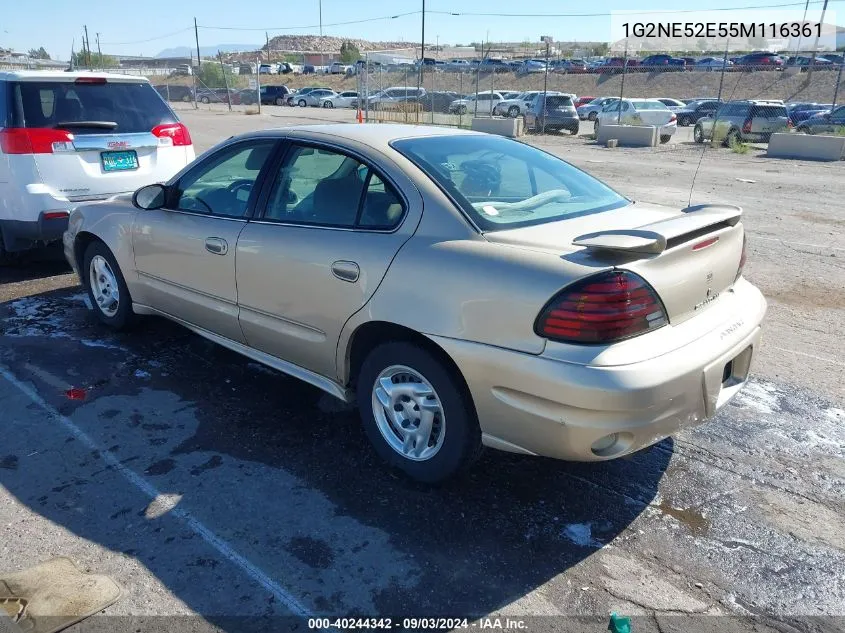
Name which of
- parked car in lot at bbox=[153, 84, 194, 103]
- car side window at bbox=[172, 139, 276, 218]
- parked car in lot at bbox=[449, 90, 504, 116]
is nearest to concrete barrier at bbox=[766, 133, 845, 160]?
parked car in lot at bbox=[449, 90, 504, 116]

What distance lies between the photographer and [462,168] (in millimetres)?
3682

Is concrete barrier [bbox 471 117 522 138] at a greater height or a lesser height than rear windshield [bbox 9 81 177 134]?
lesser

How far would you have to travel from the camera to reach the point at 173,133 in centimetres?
733

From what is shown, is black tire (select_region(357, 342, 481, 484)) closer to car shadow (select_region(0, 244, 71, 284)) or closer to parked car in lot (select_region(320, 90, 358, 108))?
car shadow (select_region(0, 244, 71, 284))

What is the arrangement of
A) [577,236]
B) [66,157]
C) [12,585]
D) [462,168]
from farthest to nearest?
[66,157] < [462,168] < [577,236] < [12,585]

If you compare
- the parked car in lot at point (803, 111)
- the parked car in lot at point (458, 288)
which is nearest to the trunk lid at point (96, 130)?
the parked car in lot at point (458, 288)

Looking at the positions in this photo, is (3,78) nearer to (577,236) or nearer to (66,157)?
(66,157)

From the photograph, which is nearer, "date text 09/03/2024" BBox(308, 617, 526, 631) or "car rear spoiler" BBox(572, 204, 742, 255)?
"date text 09/03/2024" BBox(308, 617, 526, 631)

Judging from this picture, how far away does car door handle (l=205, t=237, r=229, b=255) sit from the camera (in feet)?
13.6

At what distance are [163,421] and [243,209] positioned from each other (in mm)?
1299

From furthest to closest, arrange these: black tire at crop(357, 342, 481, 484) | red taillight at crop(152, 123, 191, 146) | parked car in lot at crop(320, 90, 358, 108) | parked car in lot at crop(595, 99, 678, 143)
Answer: parked car in lot at crop(320, 90, 358, 108) < parked car in lot at crop(595, 99, 678, 143) < red taillight at crop(152, 123, 191, 146) < black tire at crop(357, 342, 481, 484)

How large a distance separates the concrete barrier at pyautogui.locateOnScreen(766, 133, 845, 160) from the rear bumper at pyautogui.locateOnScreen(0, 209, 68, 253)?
58.8 ft

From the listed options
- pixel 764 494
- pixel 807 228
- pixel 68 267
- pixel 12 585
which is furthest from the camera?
pixel 807 228

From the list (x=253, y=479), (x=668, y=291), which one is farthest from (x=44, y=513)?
(x=668, y=291)
